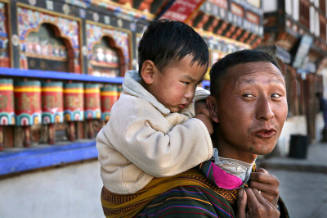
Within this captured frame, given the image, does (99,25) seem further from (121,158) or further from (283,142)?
(283,142)

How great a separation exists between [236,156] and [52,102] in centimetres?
315

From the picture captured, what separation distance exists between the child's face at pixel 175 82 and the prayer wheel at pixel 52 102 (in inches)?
115

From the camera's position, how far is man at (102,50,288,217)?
0.98m

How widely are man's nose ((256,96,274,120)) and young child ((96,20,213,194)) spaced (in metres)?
0.20

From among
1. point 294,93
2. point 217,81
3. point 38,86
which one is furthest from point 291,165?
point 294,93

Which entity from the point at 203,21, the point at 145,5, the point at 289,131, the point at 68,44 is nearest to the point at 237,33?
the point at 203,21

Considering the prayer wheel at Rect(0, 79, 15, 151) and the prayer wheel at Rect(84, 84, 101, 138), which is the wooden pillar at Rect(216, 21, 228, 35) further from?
the prayer wheel at Rect(0, 79, 15, 151)

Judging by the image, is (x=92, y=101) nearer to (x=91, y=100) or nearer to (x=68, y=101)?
(x=91, y=100)

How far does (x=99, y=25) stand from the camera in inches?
216

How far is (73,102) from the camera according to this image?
4.02m

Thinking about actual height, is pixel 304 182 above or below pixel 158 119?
below

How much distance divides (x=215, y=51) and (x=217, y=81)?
804 cm

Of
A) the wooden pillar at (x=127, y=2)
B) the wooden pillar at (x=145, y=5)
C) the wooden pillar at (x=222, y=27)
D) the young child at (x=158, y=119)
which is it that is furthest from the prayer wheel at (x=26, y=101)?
the wooden pillar at (x=222, y=27)

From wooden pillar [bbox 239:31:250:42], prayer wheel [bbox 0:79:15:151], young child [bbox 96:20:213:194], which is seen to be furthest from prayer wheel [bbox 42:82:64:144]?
wooden pillar [bbox 239:31:250:42]
